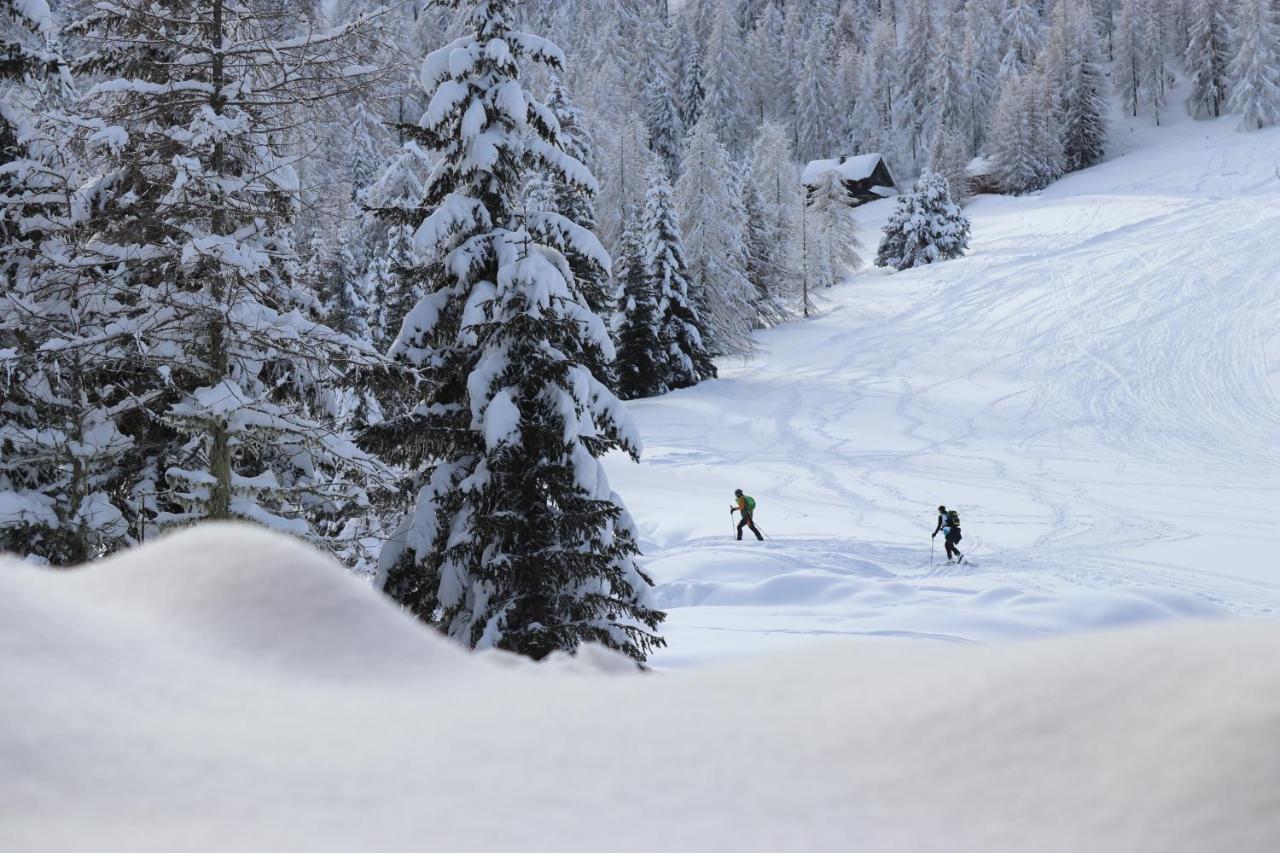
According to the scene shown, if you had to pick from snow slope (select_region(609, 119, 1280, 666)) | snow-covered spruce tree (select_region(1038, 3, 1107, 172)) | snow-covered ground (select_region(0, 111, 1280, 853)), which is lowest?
snow slope (select_region(609, 119, 1280, 666))

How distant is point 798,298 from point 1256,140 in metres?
38.0

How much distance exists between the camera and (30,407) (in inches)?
417

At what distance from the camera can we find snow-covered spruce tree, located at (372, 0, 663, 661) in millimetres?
9469

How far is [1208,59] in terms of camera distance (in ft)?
244

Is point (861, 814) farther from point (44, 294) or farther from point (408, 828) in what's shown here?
point (44, 294)

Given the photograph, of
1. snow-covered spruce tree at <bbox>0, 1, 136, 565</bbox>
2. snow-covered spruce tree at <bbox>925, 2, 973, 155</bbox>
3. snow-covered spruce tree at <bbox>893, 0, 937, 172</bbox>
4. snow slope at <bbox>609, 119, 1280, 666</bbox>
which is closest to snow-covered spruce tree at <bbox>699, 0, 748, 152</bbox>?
snow-covered spruce tree at <bbox>893, 0, 937, 172</bbox>

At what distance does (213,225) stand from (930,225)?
51.1 metres

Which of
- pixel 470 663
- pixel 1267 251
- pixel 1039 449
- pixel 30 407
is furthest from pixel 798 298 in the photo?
pixel 470 663

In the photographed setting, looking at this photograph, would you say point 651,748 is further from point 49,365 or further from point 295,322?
point 49,365

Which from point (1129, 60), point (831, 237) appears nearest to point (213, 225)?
point (831, 237)

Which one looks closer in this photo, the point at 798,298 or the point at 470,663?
the point at 470,663

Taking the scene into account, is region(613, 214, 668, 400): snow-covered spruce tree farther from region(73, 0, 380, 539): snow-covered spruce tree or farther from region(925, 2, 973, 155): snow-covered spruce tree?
region(925, 2, 973, 155): snow-covered spruce tree

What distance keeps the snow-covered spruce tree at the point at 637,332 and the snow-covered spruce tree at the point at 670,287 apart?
29cm

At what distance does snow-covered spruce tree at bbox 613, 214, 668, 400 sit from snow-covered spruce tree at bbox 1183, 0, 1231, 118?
61.1 metres
